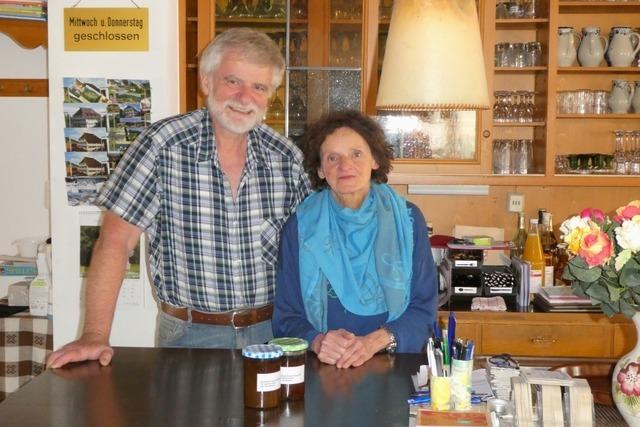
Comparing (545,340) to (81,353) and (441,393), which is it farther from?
(81,353)

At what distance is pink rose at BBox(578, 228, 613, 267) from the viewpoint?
138 centimetres

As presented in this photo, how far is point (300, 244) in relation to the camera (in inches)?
81.7

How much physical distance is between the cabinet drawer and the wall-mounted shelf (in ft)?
7.16

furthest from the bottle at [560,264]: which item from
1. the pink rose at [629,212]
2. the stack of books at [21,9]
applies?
the stack of books at [21,9]

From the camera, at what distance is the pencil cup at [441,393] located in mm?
1408

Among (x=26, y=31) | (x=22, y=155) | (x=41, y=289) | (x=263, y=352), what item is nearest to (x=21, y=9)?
(x=26, y=31)

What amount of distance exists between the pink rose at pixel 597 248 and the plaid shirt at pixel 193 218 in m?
0.98

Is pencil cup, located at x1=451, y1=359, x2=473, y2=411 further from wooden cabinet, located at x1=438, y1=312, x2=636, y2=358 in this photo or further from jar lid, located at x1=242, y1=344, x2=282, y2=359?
wooden cabinet, located at x1=438, y1=312, x2=636, y2=358

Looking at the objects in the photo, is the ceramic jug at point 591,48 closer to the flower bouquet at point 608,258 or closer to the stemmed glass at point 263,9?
the stemmed glass at point 263,9

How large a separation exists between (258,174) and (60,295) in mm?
1111

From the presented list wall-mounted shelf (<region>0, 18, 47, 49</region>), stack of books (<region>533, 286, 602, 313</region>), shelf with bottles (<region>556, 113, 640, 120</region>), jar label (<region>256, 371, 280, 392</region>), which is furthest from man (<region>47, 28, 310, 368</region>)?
shelf with bottles (<region>556, 113, 640, 120</region>)

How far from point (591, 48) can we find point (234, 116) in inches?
79.1

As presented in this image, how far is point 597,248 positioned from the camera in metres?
1.38

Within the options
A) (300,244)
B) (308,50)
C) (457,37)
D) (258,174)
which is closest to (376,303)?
(300,244)
